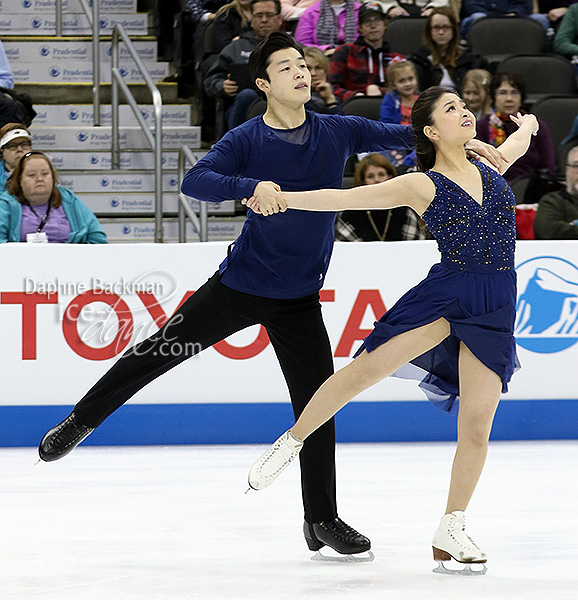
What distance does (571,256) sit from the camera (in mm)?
5086

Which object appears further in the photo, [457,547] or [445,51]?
[445,51]

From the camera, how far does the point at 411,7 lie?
7668 mm

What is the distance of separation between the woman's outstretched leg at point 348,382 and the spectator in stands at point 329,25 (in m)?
4.68

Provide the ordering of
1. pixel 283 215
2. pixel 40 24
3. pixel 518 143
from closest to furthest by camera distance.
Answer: pixel 283 215 → pixel 518 143 → pixel 40 24

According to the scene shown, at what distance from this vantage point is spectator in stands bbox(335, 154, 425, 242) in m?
5.25

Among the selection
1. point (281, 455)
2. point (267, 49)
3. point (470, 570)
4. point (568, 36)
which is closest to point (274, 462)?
point (281, 455)

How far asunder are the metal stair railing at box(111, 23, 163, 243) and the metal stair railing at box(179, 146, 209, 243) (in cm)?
14

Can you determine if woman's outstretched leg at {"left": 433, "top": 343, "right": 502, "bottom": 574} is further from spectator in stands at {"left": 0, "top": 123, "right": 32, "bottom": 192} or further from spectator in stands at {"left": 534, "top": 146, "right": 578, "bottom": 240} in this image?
spectator in stands at {"left": 0, "top": 123, "right": 32, "bottom": 192}

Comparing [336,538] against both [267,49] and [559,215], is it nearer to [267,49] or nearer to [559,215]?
[267,49]

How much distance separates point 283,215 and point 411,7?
5.27m

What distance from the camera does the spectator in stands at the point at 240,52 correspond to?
6730 mm

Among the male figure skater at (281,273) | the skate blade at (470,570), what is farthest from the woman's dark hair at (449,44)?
the skate blade at (470,570)

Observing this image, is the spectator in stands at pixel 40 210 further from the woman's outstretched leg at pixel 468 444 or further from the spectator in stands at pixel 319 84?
the woman's outstretched leg at pixel 468 444

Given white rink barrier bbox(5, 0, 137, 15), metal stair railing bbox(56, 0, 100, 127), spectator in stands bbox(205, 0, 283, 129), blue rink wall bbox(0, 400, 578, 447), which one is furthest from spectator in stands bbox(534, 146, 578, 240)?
white rink barrier bbox(5, 0, 137, 15)
